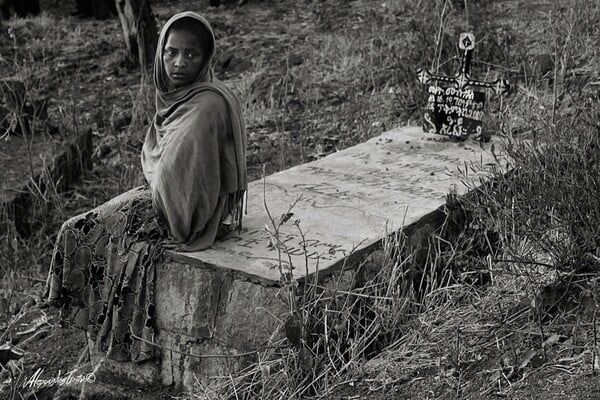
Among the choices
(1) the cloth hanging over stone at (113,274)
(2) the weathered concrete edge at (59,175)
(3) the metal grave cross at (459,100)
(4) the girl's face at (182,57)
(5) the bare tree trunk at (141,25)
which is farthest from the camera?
(5) the bare tree trunk at (141,25)

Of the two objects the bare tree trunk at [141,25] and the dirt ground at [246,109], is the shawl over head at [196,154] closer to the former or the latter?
the dirt ground at [246,109]

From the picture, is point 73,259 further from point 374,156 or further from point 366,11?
point 366,11

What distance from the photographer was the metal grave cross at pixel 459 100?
632 centimetres

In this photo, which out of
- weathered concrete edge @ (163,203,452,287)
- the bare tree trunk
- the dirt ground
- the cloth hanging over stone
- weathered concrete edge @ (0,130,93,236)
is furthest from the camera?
the bare tree trunk

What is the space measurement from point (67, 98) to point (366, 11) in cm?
336

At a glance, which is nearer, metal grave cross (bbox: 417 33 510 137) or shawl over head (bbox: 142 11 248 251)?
shawl over head (bbox: 142 11 248 251)

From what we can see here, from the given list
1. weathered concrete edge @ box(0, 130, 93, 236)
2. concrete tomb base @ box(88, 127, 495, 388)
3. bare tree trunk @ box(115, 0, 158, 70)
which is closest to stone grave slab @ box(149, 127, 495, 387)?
concrete tomb base @ box(88, 127, 495, 388)

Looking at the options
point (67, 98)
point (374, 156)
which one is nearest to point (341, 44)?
point (67, 98)

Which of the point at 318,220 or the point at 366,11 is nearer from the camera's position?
the point at 318,220

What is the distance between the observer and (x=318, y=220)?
4844 mm

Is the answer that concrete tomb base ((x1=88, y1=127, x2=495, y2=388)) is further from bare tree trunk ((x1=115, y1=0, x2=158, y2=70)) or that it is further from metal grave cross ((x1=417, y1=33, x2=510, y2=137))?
bare tree trunk ((x1=115, y1=0, x2=158, y2=70))

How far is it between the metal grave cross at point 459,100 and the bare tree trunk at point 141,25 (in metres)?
3.73

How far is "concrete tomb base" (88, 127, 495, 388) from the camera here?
4.13 m

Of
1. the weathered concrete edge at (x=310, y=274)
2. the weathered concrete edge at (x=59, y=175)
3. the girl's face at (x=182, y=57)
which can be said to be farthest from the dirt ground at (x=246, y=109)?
the girl's face at (x=182, y=57)
